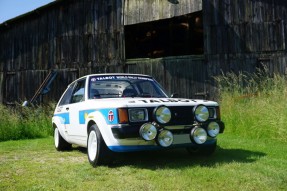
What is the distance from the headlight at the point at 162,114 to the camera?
529cm

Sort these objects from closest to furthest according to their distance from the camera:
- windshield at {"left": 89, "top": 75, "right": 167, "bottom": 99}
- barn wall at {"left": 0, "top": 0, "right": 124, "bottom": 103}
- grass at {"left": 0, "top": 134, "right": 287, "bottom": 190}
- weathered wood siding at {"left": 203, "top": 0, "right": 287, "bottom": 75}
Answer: grass at {"left": 0, "top": 134, "right": 287, "bottom": 190}, windshield at {"left": 89, "top": 75, "right": 167, "bottom": 99}, weathered wood siding at {"left": 203, "top": 0, "right": 287, "bottom": 75}, barn wall at {"left": 0, "top": 0, "right": 124, "bottom": 103}

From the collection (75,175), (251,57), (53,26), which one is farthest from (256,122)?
(53,26)

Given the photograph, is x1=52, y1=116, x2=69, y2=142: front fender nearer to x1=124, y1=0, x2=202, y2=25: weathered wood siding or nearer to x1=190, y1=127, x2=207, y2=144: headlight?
x1=190, y1=127, x2=207, y2=144: headlight

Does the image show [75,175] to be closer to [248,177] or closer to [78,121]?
[78,121]

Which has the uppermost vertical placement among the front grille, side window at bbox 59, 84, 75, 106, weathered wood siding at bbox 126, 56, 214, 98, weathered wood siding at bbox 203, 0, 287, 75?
weathered wood siding at bbox 203, 0, 287, 75

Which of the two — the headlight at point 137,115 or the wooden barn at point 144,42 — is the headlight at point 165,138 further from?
the wooden barn at point 144,42

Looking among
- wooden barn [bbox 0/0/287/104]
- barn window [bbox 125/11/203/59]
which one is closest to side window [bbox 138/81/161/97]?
wooden barn [bbox 0/0/287/104]

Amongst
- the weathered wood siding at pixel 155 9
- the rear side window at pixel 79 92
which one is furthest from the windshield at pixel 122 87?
the weathered wood siding at pixel 155 9

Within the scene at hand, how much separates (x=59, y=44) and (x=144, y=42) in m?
4.75

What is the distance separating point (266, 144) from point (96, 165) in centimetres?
378

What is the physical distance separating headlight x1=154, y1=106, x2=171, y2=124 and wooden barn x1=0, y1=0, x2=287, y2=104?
1104 centimetres

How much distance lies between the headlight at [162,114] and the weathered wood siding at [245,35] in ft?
37.2

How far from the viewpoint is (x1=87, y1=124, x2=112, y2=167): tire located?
548 centimetres

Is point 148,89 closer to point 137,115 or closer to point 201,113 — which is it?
point 201,113
